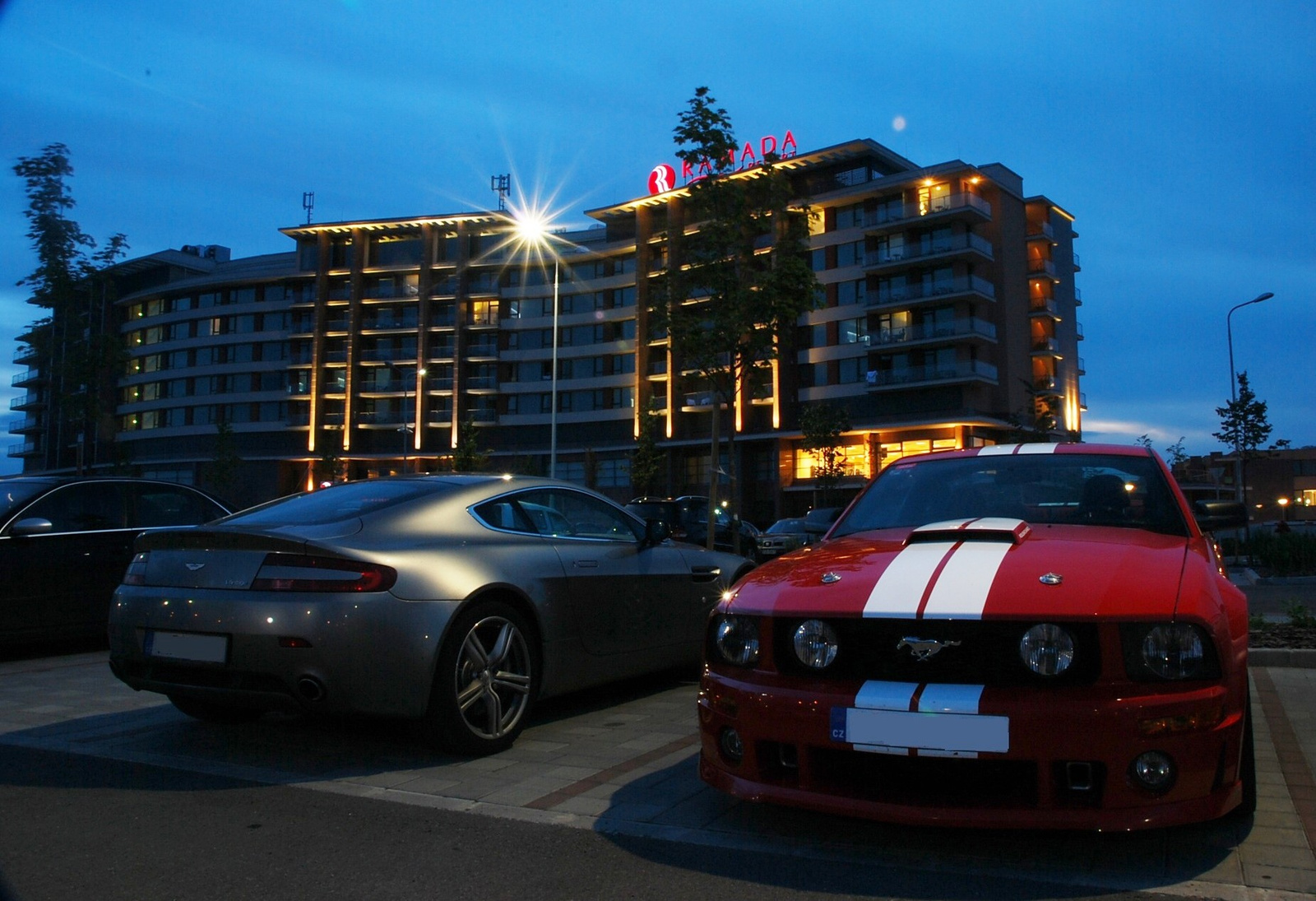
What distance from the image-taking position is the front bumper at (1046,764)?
9.11 feet

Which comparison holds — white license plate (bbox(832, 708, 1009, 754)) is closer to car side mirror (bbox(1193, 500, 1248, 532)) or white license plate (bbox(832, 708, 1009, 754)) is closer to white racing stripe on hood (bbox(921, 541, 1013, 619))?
white racing stripe on hood (bbox(921, 541, 1013, 619))

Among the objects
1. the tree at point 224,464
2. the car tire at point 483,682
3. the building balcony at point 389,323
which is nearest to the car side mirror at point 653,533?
the car tire at point 483,682

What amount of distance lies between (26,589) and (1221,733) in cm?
790

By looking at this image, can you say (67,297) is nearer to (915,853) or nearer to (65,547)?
(65,547)

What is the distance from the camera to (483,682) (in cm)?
462

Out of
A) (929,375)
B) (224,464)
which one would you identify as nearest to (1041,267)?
(929,375)

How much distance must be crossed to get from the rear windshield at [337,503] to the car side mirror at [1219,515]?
11.8 ft

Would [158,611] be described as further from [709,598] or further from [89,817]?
[709,598]

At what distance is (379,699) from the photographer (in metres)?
4.20

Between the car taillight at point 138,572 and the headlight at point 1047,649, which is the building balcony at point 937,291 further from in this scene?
the headlight at point 1047,649

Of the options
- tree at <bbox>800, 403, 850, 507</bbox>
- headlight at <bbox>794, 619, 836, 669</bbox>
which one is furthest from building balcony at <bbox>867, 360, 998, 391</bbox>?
headlight at <bbox>794, 619, 836, 669</bbox>

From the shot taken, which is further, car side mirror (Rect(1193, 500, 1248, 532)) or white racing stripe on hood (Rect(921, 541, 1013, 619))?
car side mirror (Rect(1193, 500, 1248, 532))

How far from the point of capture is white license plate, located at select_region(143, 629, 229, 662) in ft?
13.9

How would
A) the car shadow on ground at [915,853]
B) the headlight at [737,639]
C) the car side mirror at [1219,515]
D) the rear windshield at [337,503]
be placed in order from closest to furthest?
the car shadow on ground at [915,853] → the headlight at [737,639] → the car side mirror at [1219,515] → the rear windshield at [337,503]
